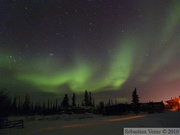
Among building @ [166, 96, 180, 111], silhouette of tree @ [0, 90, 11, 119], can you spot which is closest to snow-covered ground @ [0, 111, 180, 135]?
silhouette of tree @ [0, 90, 11, 119]

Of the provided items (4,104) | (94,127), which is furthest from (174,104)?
(4,104)

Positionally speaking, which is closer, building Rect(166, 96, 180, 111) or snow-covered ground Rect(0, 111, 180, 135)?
snow-covered ground Rect(0, 111, 180, 135)

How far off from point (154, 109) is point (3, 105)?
1700 inches

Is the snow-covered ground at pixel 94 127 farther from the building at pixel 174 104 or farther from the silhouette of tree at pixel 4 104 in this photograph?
the building at pixel 174 104

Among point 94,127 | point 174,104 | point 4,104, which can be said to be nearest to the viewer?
point 94,127

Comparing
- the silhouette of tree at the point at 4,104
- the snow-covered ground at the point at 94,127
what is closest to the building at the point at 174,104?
the snow-covered ground at the point at 94,127

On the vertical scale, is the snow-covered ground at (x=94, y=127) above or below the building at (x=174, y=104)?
below

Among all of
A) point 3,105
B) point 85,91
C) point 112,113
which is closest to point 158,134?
point 3,105

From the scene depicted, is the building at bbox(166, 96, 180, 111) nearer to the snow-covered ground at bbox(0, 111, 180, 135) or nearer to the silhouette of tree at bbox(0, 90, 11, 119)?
the snow-covered ground at bbox(0, 111, 180, 135)

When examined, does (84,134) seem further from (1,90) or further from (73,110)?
(73,110)

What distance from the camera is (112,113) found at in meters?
56.0

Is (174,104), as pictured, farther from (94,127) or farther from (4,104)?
(4,104)

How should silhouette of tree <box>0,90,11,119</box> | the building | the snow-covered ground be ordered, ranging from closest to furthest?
the snow-covered ground → silhouette of tree <box>0,90,11,119</box> → the building

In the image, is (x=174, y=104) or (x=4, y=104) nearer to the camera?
(x=4, y=104)
